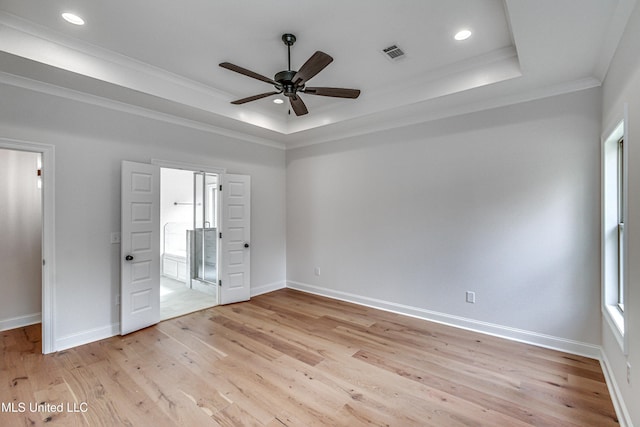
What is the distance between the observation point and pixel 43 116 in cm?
298

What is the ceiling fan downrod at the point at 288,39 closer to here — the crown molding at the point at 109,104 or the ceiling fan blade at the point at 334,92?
the ceiling fan blade at the point at 334,92

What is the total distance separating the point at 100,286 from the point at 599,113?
564 centimetres

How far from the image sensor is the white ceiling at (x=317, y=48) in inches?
87.9

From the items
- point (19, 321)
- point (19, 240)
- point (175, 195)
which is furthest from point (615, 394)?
point (175, 195)

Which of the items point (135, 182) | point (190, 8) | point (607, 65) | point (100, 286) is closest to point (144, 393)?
point (100, 286)

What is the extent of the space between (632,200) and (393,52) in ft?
7.41

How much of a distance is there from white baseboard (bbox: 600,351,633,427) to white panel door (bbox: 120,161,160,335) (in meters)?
4.53

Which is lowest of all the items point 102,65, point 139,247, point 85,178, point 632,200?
point 139,247

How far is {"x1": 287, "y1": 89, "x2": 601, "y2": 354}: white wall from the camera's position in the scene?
2957 millimetres

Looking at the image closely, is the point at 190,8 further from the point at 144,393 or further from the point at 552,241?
the point at 552,241

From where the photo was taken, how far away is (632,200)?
1.84m

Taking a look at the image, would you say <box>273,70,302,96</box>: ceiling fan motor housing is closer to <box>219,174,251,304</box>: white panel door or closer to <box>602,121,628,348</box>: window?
<box>219,174,251,304</box>: white panel door

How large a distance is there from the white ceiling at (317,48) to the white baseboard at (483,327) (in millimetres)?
2588

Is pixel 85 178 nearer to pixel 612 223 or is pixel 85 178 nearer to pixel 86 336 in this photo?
pixel 86 336
